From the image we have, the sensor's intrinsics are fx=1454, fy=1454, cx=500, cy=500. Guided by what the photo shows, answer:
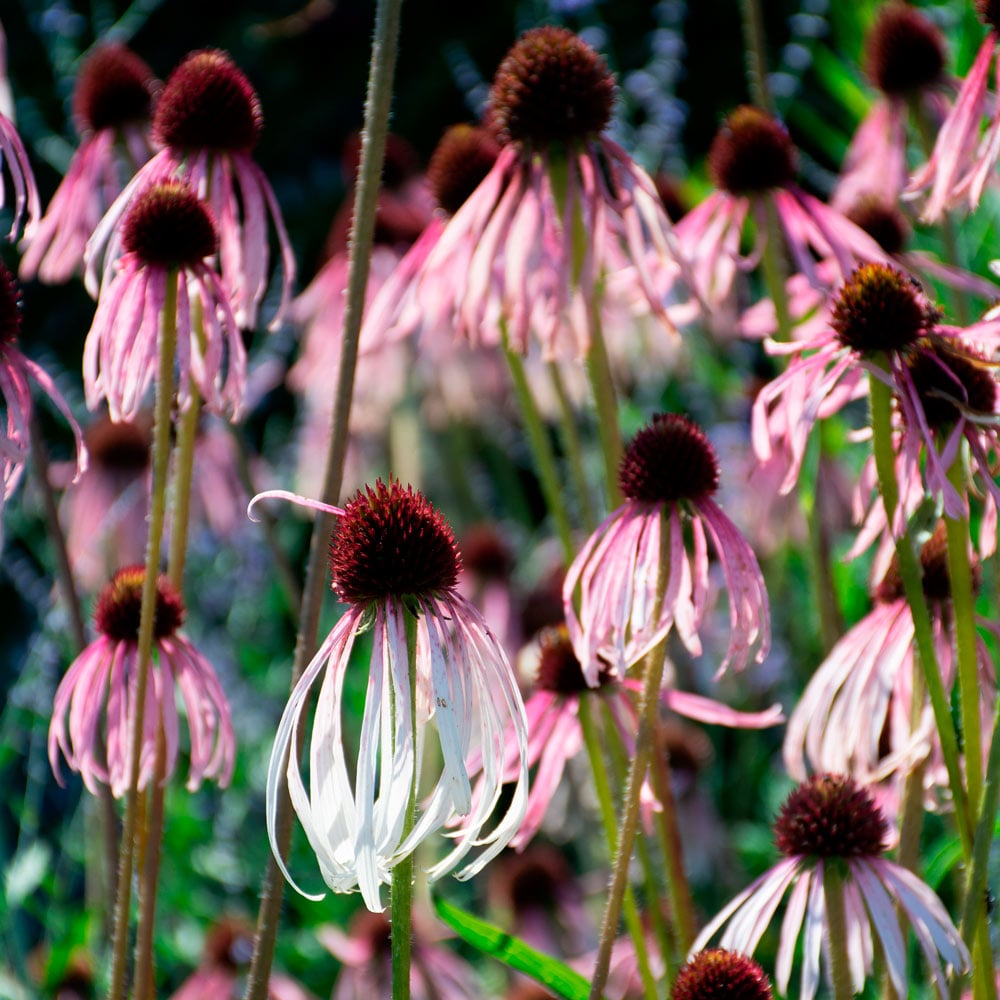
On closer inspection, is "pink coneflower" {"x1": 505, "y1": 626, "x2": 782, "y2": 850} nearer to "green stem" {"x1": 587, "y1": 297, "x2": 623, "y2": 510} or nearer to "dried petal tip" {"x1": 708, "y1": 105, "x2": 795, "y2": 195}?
"green stem" {"x1": 587, "y1": 297, "x2": 623, "y2": 510}

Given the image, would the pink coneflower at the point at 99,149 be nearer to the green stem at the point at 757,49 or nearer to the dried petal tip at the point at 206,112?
the dried petal tip at the point at 206,112

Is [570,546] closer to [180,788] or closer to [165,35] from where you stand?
[180,788]

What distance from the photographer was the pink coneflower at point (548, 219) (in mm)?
1121

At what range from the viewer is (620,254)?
1.37 m

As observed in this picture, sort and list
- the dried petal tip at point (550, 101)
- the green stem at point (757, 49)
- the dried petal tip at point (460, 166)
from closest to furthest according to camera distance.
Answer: the dried petal tip at point (550, 101) < the green stem at point (757, 49) < the dried petal tip at point (460, 166)

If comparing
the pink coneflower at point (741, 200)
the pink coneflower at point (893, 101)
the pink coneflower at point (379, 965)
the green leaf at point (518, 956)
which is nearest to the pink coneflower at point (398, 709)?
the green leaf at point (518, 956)

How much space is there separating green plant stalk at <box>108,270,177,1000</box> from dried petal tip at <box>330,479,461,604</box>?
177 mm

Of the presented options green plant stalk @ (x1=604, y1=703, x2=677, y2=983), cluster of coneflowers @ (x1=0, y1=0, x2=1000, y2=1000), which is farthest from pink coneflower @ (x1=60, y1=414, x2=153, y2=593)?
green plant stalk @ (x1=604, y1=703, x2=677, y2=983)

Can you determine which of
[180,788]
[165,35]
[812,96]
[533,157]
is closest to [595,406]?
[533,157]

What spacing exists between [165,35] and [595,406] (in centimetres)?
424

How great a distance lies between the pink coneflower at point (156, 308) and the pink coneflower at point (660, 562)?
0.29m

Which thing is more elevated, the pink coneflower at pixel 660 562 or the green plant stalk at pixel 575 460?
the pink coneflower at pixel 660 562

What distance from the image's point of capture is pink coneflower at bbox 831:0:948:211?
172 cm

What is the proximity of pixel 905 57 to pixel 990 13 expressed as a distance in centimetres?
67
